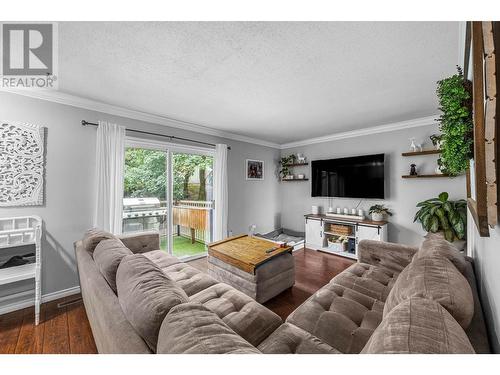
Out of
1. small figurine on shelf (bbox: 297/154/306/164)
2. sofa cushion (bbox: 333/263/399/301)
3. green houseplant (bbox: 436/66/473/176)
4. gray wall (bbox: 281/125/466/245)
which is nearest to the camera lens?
green houseplant (bbox: 436/66/473/176)

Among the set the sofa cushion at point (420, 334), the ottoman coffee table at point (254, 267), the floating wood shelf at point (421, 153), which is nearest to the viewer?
the sofa cushion at point (420, 334)

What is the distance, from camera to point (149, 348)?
0.84 meters

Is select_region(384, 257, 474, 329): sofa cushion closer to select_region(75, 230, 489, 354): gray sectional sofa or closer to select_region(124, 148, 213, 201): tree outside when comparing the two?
select_region(75, 230, 489, 354): gray sectional sofa

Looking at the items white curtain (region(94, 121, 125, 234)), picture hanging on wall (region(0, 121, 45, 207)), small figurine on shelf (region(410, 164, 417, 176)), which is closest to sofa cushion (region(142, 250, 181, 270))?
white curtain (region(94, 121, 125, 234))

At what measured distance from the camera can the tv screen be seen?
3789 mm

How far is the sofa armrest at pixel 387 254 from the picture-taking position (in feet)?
6.90

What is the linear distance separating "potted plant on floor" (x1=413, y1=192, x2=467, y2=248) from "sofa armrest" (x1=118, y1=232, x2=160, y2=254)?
3.80m

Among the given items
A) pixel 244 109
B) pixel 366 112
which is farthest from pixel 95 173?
pixel 366 112

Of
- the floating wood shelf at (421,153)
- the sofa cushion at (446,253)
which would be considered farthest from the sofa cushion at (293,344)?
the floating wood shelf at (421,153)

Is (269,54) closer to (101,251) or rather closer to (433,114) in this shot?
(101,251)

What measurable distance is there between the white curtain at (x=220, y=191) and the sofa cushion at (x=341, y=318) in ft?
8.34

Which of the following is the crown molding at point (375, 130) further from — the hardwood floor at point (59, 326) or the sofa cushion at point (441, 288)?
the hardwood floor at point (59, 326)

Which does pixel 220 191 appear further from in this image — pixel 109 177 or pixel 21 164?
pixel 21 164

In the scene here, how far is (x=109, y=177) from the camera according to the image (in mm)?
2773
